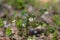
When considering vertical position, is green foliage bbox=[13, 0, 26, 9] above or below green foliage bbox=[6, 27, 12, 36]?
above

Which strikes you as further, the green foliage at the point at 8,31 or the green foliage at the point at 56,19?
the green foliage at the point at 56,19

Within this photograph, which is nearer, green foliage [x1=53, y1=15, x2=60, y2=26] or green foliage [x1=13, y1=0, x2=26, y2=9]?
green foliage [x1=53, y1=15, x2=60, y2=26]

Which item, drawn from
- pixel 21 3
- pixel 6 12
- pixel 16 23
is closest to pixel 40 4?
pixel 21 3

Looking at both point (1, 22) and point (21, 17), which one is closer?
point (1, 22)

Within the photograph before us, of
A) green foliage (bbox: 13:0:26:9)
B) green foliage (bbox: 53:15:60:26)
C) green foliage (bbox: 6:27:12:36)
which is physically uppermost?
green foliage (bbox: 13:0:26:9)

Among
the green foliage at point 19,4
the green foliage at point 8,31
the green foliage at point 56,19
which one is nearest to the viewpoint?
the green foliage at point 8,31

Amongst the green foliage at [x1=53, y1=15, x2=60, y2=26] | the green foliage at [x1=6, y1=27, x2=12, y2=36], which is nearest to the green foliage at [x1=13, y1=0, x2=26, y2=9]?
the green foliage at [x1=53, y1=15, x2=60, y2=26]

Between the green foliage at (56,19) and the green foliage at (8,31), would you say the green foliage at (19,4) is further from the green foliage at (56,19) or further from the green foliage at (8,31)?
the green foliage at (8,31)

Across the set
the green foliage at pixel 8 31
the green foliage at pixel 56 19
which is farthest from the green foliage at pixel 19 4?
the green foliage at pixel 8 31

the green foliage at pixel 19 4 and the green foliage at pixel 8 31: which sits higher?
the green foliage at pixel 19 4

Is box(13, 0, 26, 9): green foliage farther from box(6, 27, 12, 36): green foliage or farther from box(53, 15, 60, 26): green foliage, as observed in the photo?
box(6, 27, 12, 36): green foliage

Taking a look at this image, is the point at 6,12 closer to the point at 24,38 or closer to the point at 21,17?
the point at 21,17
